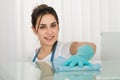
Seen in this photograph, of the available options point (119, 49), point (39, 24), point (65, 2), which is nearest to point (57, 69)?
point (39, 24)

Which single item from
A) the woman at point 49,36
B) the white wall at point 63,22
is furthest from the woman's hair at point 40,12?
the white wall at point 63,22

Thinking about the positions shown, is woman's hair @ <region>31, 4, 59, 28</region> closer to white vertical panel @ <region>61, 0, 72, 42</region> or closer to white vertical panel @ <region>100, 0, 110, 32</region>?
white vertical panel @ <region>61, 0, 72, 42</region>

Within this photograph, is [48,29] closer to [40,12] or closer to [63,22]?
[40,12]

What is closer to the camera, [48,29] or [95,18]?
[48,29]

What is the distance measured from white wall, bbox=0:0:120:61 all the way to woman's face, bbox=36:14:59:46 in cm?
23

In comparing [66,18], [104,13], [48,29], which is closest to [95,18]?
[104,13]

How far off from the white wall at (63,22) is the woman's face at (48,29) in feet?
0.76

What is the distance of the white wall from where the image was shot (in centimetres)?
214

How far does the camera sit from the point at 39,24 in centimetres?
193

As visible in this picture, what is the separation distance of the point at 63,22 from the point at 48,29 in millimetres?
277

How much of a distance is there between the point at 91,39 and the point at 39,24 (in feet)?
1.67

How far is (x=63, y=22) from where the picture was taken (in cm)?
217

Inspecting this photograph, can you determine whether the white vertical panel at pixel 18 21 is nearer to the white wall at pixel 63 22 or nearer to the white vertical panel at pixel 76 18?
the white wall at pixel 63 22

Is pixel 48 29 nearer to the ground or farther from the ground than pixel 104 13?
nearer to the ground
